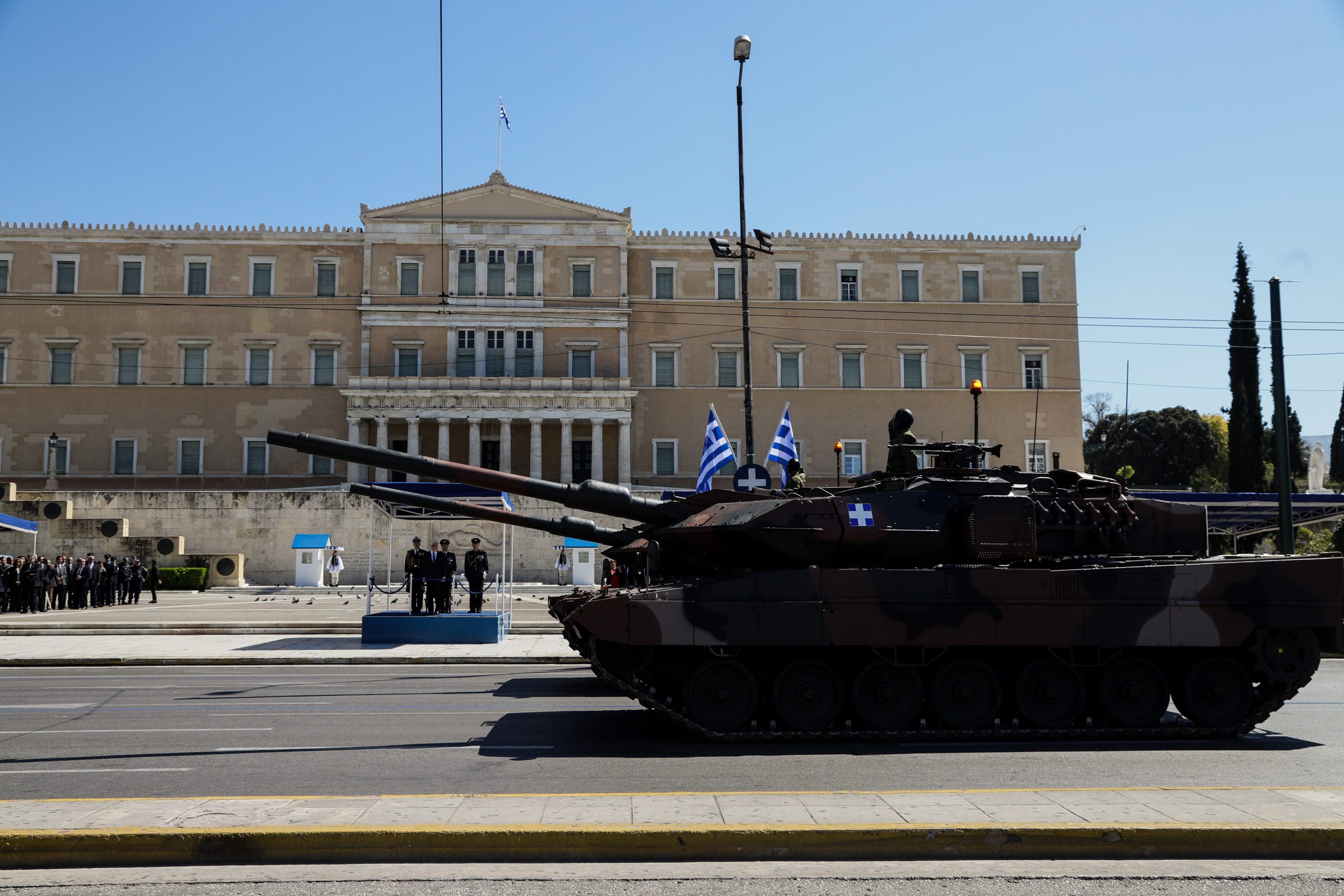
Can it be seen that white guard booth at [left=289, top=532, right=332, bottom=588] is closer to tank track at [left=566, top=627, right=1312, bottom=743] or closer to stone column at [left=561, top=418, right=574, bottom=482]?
stone column at [left=561, top=418, right=574, bottom=482]

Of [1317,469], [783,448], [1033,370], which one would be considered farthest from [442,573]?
[1033,370]

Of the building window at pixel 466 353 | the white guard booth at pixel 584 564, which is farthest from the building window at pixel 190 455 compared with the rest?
the white guard booth at pixel 584 564

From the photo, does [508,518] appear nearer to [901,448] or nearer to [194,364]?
[901,448]

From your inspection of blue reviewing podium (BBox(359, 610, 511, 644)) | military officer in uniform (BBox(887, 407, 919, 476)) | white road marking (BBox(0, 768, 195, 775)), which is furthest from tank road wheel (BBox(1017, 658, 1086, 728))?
blue reviewing podium (BBox(359, 610, 511, 644))

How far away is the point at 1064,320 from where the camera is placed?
60250 millimetres

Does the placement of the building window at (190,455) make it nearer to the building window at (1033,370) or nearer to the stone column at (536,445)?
the stone column at (536,445)

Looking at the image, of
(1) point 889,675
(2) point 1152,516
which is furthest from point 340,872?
(2) point 1152,516

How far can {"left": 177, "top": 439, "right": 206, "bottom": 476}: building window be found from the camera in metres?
56.1

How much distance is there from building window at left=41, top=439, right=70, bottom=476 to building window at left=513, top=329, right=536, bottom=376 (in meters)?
23.4

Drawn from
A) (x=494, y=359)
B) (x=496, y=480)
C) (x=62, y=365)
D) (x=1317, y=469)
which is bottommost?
(x=496, y=480)

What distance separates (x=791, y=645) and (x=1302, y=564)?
561 cm

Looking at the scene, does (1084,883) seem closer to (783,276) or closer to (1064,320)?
(783,276)

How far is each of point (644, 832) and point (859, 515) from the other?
18.6 ft

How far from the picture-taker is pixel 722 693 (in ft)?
35.6
